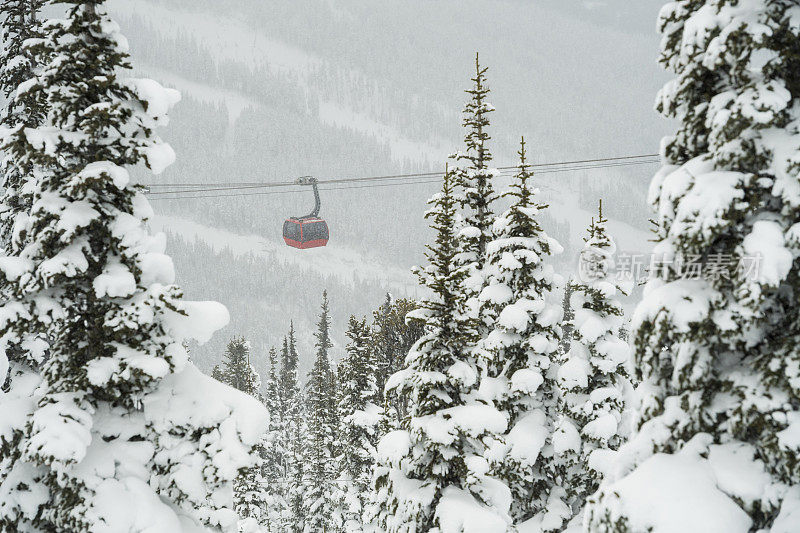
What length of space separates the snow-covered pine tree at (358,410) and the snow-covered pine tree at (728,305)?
2346 cm

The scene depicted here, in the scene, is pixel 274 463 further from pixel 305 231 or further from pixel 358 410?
pixel 358 410

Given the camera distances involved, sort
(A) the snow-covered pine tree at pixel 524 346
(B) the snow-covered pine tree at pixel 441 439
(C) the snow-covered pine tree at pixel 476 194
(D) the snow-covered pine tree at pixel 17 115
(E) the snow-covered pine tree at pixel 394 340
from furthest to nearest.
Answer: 1. (E) the snow-covered pine tree at pixel 394 340
2. (C) the snow-covered pine tree at pixel 476 194
3. (A) the snow-covered pine tree at pixel 524 346
4. (D) the snow-covered pine tree at pixel 17 115
5. (B) the snow-covered pine tree at pixel 441 439

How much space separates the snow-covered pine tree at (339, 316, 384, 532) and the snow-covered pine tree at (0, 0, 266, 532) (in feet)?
66.3

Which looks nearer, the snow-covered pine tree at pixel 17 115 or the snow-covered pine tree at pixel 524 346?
the snow-covered pine tree at pixel 17 115

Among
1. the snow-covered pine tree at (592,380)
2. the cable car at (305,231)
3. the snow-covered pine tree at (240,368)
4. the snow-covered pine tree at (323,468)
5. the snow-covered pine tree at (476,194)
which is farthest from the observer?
the snow-covered pine tree at (240,368)

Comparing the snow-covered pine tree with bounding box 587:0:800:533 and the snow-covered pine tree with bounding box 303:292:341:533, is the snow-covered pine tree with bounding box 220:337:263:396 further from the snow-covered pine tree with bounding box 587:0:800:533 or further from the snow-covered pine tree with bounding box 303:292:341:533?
the snow-covered pine tree with bounding box 587:0:800:533

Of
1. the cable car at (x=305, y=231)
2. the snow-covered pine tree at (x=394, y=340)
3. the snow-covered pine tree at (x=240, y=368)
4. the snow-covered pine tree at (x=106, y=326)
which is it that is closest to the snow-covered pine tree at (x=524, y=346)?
the snow-covered pine tree at (x=106, y=326)

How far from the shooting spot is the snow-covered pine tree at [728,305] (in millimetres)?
6363

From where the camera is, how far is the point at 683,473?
22.4ft

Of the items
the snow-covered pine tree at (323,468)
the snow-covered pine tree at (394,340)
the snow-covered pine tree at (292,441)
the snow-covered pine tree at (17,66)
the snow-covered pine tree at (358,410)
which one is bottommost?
the snow-covered pine tree at (292,441)

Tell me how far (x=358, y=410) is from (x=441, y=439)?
18281mm

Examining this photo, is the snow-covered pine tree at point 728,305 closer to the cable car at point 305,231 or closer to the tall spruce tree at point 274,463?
the tall spruce tree at point 274,463

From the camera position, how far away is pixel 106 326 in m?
9.67

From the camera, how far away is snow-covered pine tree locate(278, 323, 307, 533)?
4391cm
